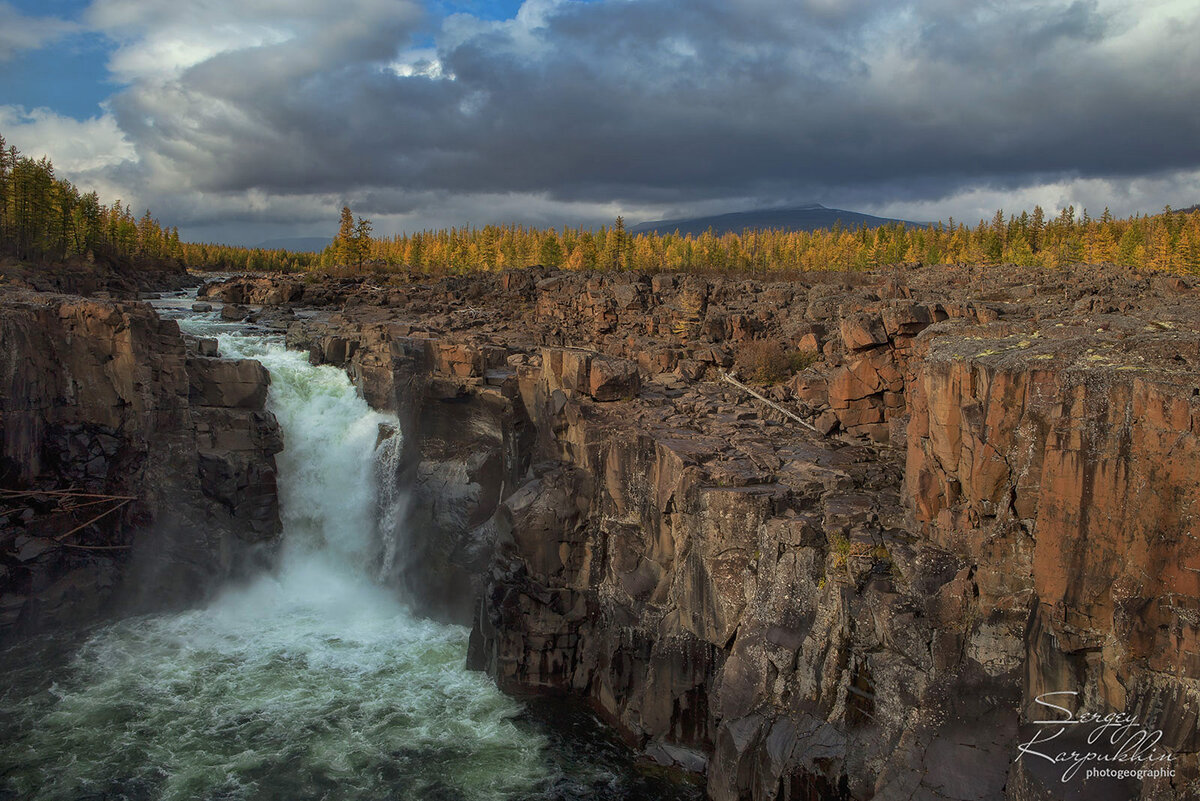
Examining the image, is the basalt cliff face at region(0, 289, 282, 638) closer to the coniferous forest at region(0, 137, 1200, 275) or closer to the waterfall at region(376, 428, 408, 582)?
the waterfall at region(376, 428, 408, 582)

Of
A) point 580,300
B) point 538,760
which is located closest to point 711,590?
point 538,760

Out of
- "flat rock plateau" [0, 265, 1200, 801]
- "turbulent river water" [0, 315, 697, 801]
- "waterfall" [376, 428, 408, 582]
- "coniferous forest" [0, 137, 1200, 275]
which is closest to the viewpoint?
"flat rock plateau" [0, 265, 1200, 801]

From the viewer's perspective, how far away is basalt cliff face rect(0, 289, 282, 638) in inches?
1312

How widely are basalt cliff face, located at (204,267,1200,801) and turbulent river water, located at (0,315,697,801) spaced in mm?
2164

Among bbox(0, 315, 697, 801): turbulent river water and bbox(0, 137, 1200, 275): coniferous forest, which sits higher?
bbox(0, 137, 1200, 275): coniferous forest

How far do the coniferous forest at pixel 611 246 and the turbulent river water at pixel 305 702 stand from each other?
43.1 metres

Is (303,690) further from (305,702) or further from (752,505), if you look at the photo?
(752,505)

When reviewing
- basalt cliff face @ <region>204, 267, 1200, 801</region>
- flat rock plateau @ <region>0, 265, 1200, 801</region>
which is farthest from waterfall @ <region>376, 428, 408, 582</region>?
basalt cliff face @ <region>204, 267, 1200, 801</region>

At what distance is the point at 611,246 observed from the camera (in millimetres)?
110875

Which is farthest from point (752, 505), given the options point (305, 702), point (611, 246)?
point (611, 246)

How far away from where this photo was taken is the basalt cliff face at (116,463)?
109 feet

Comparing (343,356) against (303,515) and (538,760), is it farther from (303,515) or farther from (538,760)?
(538,760)

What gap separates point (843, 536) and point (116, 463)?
3322cm

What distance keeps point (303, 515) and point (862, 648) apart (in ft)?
99.1
